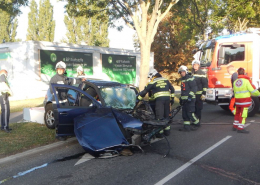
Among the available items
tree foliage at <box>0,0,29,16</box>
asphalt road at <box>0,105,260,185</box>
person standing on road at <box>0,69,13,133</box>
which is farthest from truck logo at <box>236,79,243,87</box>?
tree foliage at <box>0,0,29,16</box>

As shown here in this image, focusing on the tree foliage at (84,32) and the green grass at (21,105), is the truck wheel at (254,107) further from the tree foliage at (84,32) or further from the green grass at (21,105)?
the tree foliage at (84,32)

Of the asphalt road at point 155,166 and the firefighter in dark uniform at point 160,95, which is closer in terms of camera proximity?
the asphalt road at point 155,166

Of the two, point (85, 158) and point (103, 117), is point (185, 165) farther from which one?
point (85, 158)

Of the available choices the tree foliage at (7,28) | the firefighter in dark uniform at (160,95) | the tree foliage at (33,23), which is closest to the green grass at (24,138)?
the firefighter in dark uniform at (160,95)

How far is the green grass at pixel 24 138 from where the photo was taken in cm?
562

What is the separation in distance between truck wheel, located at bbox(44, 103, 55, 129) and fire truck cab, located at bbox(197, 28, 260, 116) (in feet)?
17.6

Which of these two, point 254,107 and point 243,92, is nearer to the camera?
point 243,92

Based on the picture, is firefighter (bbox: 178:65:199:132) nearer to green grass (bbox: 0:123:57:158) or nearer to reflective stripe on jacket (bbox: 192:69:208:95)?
reflective stripe on jacket (bbox: 192:69:208:95)

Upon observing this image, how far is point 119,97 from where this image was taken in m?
6.60

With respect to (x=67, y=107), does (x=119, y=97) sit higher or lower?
higher

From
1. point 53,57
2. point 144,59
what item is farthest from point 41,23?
point 144,59

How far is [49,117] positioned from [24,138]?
3.88 feet

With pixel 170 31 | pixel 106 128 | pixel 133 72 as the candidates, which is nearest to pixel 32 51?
pixel 133 72

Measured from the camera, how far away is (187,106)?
7.56m
